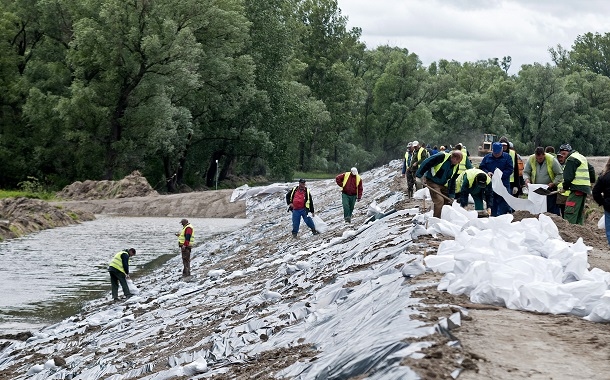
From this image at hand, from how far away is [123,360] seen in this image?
38.8 ft

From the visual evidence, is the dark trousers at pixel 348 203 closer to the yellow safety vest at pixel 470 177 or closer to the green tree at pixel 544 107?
the yellow safety vest at pixel 470 177

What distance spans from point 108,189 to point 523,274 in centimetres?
4062

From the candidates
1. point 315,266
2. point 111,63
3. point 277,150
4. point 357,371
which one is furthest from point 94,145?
point 357,371

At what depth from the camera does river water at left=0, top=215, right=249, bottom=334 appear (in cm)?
1950

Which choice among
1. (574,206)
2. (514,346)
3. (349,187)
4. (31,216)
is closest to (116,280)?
(349,187)

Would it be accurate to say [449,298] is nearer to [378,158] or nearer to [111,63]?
[111,63]

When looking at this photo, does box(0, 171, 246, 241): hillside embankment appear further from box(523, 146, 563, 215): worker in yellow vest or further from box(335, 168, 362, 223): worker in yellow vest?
box(523, 146, 563, 215): worker in yellow vest

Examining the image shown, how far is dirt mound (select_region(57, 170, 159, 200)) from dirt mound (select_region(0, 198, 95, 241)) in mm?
4967

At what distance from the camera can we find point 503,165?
16469 mm

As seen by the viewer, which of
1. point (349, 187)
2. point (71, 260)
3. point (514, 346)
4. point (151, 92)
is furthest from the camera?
point (151, 92)

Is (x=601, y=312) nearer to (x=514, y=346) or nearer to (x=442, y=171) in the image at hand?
(x=514, y=346)

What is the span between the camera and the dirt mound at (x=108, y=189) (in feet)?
156

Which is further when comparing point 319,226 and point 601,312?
point 319,226

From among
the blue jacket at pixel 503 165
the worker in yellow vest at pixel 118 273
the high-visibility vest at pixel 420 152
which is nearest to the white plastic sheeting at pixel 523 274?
the blue jacket at pixel 503 165
